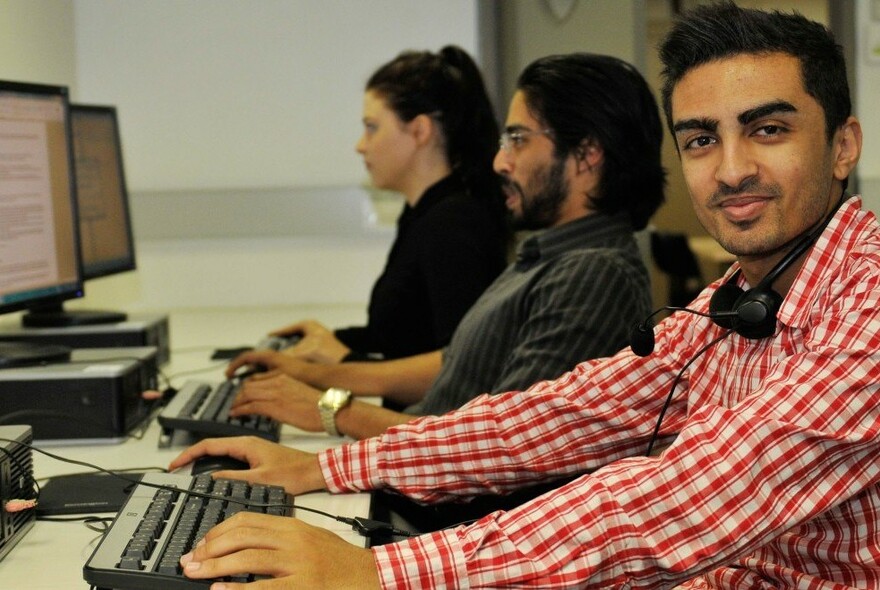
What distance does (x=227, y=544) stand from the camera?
38.7 inches

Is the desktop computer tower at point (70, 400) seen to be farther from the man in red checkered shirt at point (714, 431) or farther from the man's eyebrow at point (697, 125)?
the man's eyebrow at point (697, 125)

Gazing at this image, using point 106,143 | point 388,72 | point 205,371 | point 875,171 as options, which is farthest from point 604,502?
point 875,171

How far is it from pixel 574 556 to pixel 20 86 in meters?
1.37

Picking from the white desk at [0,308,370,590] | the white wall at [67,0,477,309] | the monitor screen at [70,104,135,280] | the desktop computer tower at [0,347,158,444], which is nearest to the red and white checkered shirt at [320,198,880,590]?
the white desk at [0,308,370,590]

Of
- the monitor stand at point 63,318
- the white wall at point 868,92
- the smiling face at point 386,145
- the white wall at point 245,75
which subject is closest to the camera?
the monitor stand at point 63,318

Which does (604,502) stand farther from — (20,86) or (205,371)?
(205,371)

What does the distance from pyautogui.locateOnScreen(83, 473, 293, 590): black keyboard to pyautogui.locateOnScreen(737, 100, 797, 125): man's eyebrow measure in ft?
2.11

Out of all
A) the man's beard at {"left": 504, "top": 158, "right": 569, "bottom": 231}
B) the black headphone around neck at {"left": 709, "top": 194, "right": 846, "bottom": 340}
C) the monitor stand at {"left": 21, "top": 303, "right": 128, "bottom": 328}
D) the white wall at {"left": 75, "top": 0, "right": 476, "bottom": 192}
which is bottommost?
the monitor stand at {"left": 21, "top": 303, "right": 128, "bottom": 328}

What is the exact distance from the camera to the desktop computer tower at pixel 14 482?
3.83 ft

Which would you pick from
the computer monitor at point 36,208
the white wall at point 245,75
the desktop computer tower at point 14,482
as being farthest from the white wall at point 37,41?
the desktop computer tower at point 14,482

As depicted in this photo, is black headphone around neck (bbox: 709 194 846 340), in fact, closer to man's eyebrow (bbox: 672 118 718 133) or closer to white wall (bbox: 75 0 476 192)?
man's eyebrow (bbox: 672 118 718 133)

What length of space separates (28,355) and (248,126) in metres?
2.20

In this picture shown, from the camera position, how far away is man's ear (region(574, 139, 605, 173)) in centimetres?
194

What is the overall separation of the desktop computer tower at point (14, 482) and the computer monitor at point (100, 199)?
42.1 inches
